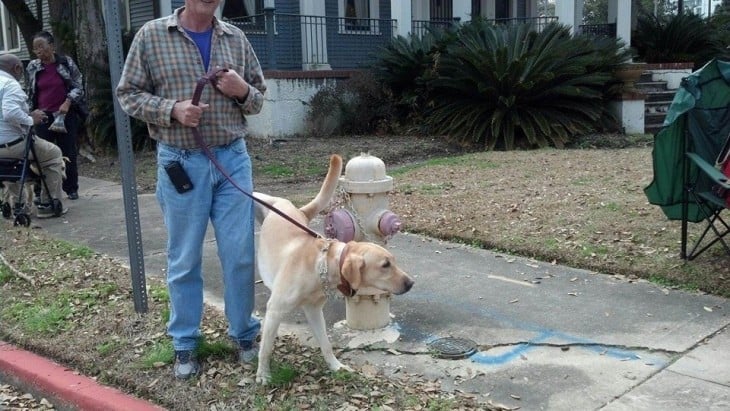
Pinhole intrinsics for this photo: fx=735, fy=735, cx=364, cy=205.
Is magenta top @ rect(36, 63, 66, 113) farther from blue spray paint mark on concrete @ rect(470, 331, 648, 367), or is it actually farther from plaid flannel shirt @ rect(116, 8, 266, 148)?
blue spray paint mark on concrete @ rect(470, 331, 648, 367)

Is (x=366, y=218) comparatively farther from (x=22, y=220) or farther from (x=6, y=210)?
(x=6, y=210)

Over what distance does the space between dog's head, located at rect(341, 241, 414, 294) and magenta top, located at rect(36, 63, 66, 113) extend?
6.55m

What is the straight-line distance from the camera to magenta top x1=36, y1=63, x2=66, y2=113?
28.3 feet

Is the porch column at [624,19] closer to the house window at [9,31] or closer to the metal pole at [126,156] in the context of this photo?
the metal pole at [126,156]

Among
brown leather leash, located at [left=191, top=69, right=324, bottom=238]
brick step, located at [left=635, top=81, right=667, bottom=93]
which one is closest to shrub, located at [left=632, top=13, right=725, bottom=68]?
brick step, located at [left=635, top=81, right=667, bottom=93]

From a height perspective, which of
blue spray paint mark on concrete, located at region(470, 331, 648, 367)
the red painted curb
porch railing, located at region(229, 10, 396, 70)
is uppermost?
porch railing, located at region(229, 10, 396, 70)

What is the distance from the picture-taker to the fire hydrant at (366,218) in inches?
167

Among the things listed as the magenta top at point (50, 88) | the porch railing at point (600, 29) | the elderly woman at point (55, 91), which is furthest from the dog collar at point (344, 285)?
the porch railing at point (600, 29)

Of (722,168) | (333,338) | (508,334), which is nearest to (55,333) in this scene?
(333,338)

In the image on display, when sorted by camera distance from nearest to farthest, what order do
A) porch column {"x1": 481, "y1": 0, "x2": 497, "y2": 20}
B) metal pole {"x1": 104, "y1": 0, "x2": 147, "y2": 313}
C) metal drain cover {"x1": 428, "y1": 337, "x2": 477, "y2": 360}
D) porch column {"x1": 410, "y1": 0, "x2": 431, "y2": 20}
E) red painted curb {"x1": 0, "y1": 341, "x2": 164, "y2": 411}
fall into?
red painted curb {"x1": 0, "y1": 341, "x2": 164, "y2": 411}
metal drain cover {"x1": 428, "y1": 337, "x2": 477, "y2": 360}
metal pole {"x1": 104, "y1": 0, "x2": 147, "y2": 313}
porch column {"x1": 410, "y1": 0, "x2": 431, "y2": 20}
porch column {"x1": 481, "y1": 0, "x2": 497, "y2": 20}

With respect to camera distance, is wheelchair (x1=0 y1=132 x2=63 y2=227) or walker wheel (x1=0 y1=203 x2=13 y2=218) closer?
wheelchair (x1=0 y1=132 x2=63 y2=227)

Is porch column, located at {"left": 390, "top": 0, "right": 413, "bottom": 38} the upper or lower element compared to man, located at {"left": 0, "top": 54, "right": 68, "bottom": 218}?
upper

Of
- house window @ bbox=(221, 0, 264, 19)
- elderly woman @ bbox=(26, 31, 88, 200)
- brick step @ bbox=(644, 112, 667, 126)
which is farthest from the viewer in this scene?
house window @ bbox=(221, 0, 264, 19)

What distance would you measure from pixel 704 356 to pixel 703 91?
2.31m
